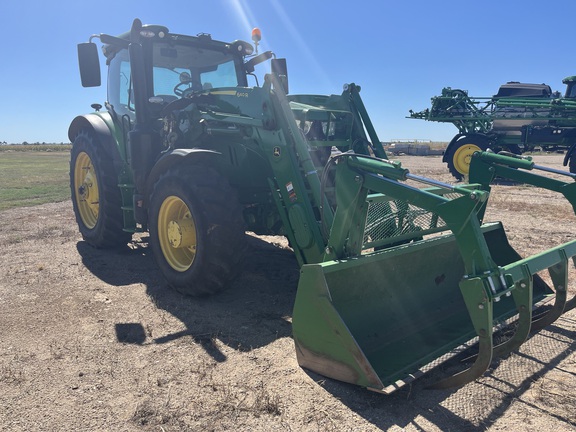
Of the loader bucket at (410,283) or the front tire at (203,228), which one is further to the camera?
the front tire at (203,228)

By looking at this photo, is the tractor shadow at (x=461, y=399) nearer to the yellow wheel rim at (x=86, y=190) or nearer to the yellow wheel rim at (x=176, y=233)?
the yellow wheel rim at (x=176, y=233)

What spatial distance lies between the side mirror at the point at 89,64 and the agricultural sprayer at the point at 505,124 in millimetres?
12515

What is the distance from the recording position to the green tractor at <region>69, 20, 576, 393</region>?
3000 millimetres

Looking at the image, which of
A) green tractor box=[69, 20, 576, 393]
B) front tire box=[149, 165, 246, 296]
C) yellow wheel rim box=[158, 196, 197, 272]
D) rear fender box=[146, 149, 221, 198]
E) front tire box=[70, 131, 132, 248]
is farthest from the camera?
front tire box=[70, 131, 132, 248]

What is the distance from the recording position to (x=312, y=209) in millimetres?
4207

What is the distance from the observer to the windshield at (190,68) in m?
5.86

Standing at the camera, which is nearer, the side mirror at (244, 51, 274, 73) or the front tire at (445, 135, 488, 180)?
the side mirror at (244, 51, 274, 73)

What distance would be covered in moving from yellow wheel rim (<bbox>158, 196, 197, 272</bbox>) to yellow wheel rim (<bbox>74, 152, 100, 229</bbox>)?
2345mm

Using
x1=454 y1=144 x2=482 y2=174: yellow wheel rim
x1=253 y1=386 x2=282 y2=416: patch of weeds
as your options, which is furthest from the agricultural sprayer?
x1=253 y1=386 x2=282 y2=416: patch of weeds

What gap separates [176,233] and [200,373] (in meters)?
1.74

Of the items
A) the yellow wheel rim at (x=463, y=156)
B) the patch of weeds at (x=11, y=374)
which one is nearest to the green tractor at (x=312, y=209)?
the patch of weeds at (x=11, y=374)

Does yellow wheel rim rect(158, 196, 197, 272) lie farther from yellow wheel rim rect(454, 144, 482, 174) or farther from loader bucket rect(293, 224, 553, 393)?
yellow wheel rim rect(454, 144, 482, 174)

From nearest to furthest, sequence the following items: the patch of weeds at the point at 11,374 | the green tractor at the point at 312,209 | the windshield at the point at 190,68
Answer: the green tractor at the point at 312,209
the patch of weeds at the point at 11,374
the windshield at the point at 190,68

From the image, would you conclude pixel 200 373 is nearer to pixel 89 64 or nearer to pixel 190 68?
pixel 89 64
